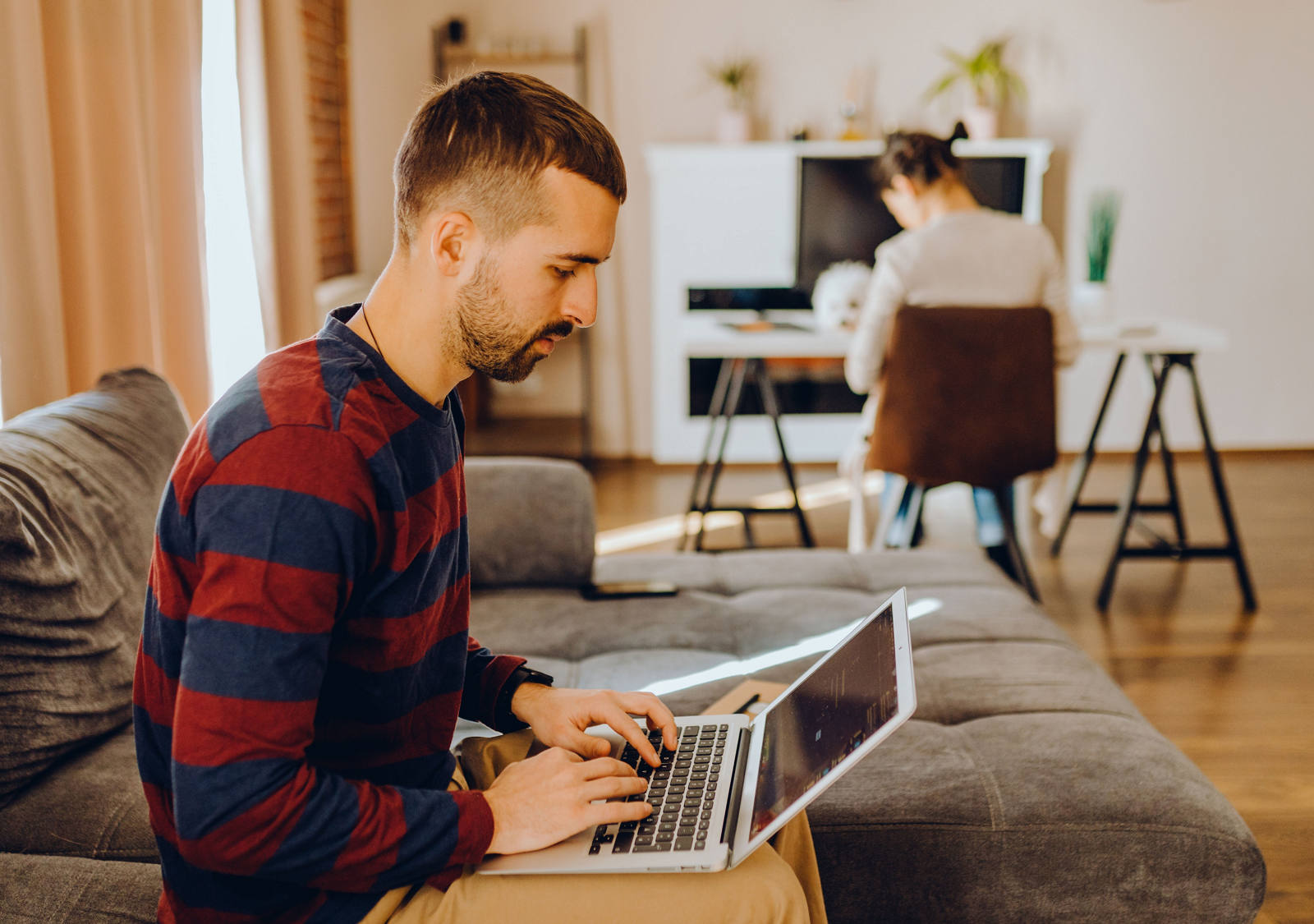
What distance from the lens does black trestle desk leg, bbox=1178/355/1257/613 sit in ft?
10.1

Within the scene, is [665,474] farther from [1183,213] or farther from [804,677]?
[804,677]

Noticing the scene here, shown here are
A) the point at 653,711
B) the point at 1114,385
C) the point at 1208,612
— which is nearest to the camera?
the point at 653,711

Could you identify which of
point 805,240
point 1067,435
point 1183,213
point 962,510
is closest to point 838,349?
point 962,510

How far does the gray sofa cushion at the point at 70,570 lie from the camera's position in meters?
1.24

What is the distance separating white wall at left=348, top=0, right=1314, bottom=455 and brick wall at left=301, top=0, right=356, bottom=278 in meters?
0.07

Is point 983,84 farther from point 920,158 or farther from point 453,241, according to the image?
point 453,241

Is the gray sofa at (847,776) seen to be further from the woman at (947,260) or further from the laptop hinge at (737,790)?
the woman at (947,260)

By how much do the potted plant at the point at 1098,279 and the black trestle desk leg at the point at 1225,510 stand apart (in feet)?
1.24

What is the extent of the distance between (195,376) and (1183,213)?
13.5 feet

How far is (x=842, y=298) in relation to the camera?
3359 millimetres

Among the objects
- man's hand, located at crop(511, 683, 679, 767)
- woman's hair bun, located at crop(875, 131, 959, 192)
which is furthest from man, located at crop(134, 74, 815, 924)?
woman's hair bun, located at crop(875, 131, 959, 192)

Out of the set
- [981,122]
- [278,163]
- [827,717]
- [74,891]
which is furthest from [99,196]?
[981,122]

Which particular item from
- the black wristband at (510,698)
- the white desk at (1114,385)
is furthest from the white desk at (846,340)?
the black wristband at (510,698)

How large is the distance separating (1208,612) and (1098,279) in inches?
46.5
